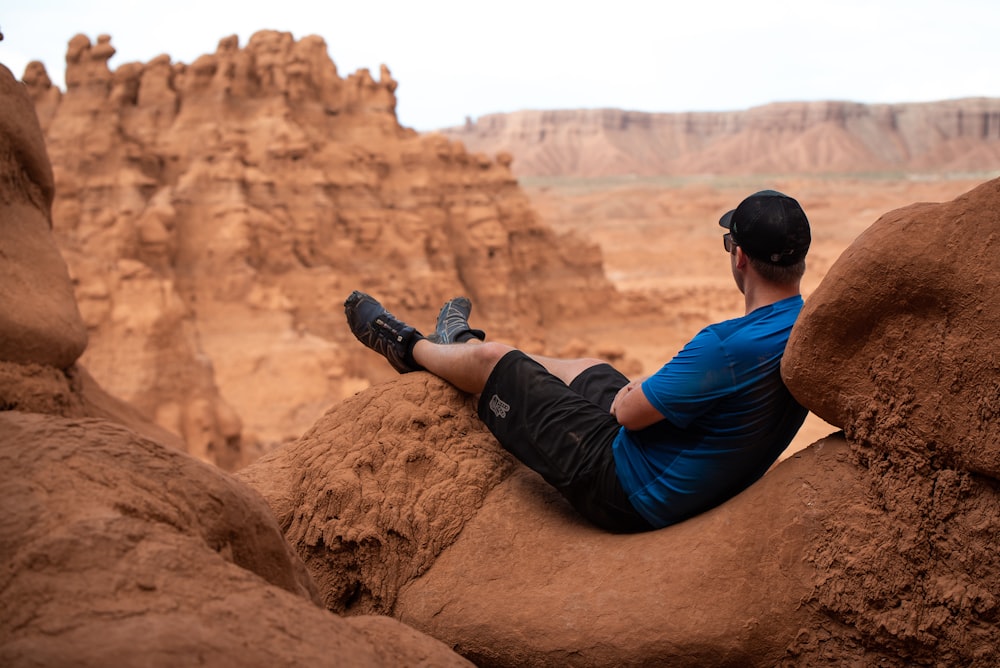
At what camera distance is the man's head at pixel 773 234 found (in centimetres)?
258

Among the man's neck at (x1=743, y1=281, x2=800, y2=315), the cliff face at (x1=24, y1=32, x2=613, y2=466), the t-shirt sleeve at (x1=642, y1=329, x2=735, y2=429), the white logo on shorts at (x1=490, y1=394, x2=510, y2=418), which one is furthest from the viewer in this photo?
the cliff face at (x1=24, y1=32, x2=613, y2=466)

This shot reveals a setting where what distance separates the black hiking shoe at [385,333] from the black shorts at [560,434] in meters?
0.45

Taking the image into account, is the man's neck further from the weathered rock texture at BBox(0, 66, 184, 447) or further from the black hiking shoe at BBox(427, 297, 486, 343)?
the weathered rock texture at BBox(0, 66, 184, 447)

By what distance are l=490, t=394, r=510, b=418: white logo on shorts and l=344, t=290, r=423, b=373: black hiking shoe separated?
19.0 inches

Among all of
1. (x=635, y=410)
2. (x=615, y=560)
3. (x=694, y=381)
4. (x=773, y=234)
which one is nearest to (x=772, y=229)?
(x=773, y=234)

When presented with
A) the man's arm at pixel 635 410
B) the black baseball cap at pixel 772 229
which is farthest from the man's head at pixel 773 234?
the man's arm at pixel 635 410

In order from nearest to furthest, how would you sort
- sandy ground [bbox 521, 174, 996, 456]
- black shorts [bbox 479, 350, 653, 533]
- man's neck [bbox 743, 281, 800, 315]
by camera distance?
man's neck [bbox 743, 281, 800, 315], black shorts [bbox 479, 350, 653, 533], sandy ground [bbox 521, 174, 996, 456]

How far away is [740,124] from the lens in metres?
81.1

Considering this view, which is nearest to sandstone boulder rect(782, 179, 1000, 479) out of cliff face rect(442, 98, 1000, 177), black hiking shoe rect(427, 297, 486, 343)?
black hiking shoe rect(427, 297, 486, 343)

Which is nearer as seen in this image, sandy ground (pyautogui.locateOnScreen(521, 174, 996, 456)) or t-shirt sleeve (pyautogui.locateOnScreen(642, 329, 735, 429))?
t-shirt sleeve (pyautogui.locateOnScreen(642, 329, 735, 429))

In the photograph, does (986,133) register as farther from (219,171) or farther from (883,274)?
(883,274)

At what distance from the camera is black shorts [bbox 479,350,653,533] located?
2807mm

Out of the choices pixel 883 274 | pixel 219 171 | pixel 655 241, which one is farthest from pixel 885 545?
pixel 655 241

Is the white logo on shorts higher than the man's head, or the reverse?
the man's head
